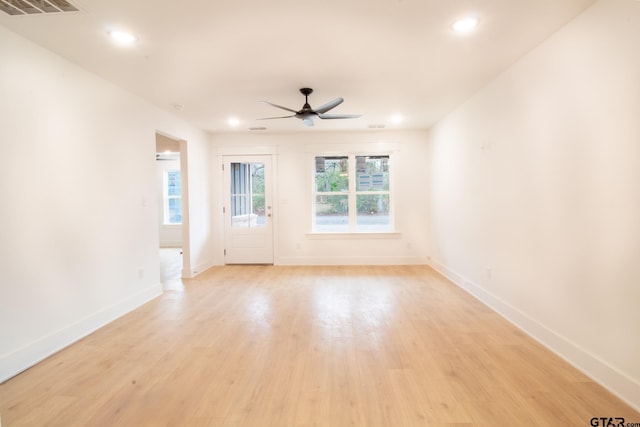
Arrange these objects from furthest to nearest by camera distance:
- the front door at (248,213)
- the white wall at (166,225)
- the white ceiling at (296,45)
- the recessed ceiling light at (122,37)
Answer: the white wall at (166,225) < the front door at (248,213) < the recessed ceiling light at (122,37) < the white ceiling at (296,45)

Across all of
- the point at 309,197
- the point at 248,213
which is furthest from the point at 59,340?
the point at 309,197

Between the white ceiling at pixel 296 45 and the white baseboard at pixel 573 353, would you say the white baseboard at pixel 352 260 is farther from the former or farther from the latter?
the white ceiling at pixel 296 45

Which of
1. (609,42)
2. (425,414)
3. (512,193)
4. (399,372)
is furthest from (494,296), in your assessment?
(609,42)

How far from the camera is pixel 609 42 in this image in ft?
6.49

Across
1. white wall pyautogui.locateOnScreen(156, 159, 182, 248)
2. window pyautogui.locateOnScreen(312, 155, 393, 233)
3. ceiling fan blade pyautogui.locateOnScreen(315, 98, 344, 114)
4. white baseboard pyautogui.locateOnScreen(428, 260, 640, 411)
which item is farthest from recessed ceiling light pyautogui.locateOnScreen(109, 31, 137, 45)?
white wall pyautogui.locateOnScreen(156, 159, 182, 248)

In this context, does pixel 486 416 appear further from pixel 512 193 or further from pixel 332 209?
pixel 332 209

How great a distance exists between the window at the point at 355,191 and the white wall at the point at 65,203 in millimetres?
3094

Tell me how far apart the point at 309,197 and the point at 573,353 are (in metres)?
4.41

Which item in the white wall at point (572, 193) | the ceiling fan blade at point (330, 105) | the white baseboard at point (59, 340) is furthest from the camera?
the ceiling fan blade at point (330, 105)

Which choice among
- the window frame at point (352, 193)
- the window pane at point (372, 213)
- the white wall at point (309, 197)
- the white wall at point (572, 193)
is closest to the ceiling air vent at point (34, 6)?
the white wall at point (572, 193)

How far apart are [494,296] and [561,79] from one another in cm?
223

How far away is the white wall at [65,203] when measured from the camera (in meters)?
2.29

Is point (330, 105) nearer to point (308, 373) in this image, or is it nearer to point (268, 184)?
point (308, 373)

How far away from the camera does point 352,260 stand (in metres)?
5.85
